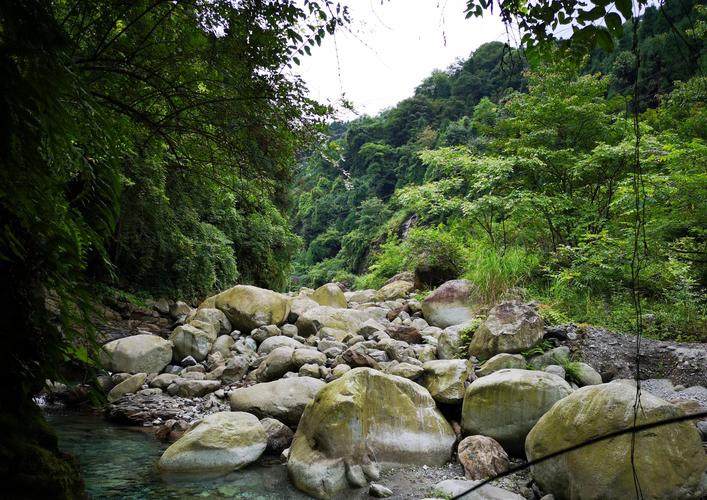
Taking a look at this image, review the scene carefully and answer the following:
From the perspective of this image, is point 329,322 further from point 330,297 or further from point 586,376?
point 586,376

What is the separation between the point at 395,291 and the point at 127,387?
313 inches

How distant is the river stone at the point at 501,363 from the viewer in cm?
553

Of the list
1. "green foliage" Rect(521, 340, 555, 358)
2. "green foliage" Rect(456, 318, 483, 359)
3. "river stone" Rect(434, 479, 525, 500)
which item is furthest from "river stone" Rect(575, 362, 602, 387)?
"river stone" Rect(434, 479, 525, 500)

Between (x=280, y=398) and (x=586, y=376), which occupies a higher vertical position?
(x=280, y=398)

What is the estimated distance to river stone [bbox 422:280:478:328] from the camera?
8.18 metres

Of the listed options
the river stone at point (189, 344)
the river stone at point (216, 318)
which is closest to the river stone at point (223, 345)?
the river stone at point (189, 344)

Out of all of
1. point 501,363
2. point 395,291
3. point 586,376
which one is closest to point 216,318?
point 501,363

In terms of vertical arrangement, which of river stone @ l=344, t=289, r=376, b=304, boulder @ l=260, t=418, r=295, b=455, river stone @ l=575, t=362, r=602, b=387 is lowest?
river stone @ l=575, t=362, r=602, b=387

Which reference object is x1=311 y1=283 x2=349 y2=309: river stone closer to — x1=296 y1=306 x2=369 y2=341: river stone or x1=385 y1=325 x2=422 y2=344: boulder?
x1=296 y1=306 x2=369 y2=341: river stone

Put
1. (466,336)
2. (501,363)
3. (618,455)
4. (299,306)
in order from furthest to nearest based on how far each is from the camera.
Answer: (299,306), (466,336), (501,363), (618,455)

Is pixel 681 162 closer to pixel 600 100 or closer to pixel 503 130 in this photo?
pixel 600 100

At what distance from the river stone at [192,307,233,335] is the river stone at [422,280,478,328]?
4143mm

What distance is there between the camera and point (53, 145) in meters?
1.04

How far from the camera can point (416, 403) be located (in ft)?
15.3
